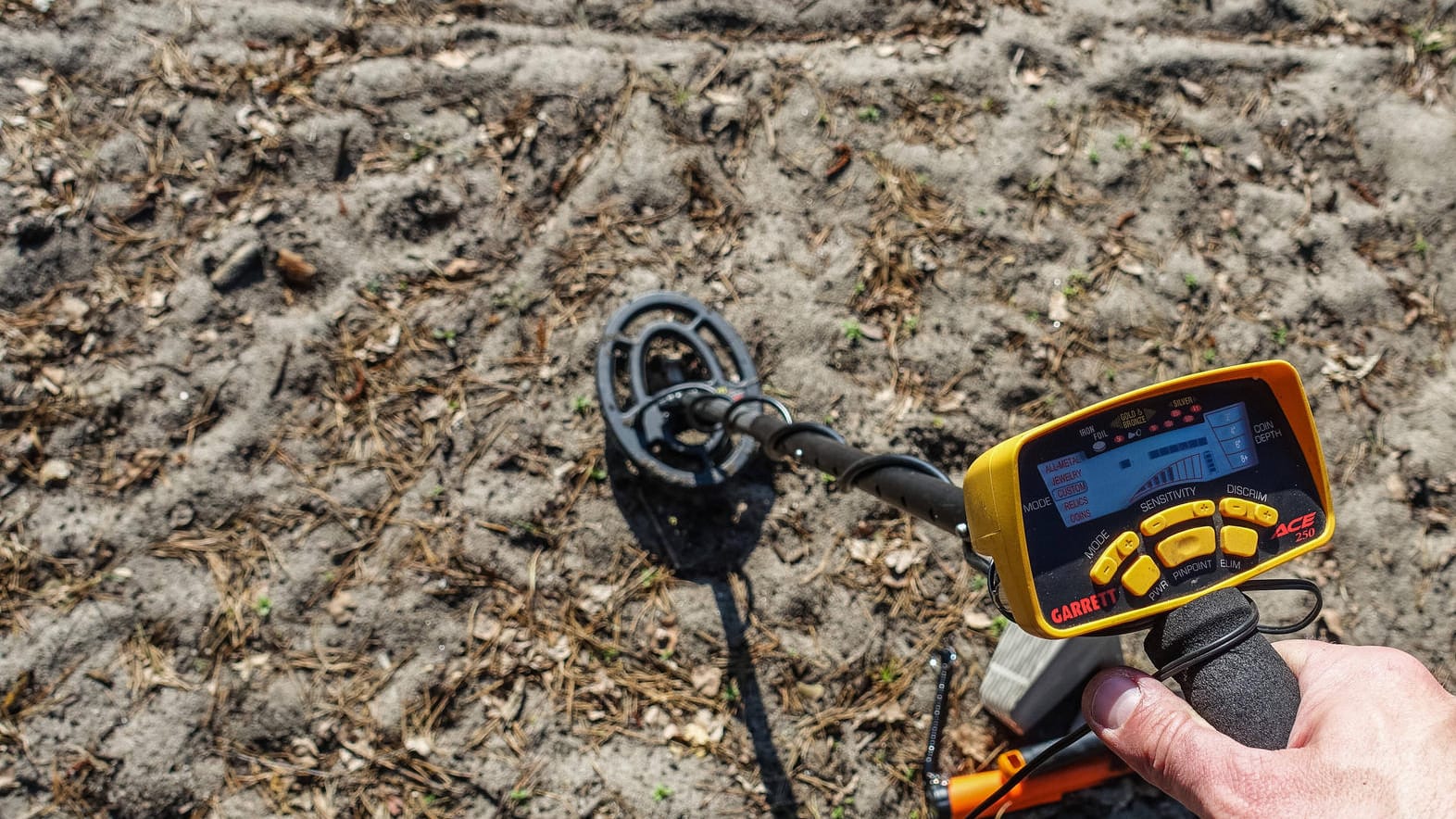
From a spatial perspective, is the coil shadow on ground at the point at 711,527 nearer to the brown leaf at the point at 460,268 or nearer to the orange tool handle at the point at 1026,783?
the orange tool handle at the point at 1026,783

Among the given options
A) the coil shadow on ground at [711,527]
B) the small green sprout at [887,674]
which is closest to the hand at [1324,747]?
the small green sprout at [887,674]

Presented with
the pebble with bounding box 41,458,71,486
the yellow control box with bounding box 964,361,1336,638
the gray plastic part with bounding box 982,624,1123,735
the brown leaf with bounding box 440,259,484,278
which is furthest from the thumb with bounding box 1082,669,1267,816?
the pebble with bounding box 41,458,71,486

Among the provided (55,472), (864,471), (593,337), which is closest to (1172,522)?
(864,471)

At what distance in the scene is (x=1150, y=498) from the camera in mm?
1740

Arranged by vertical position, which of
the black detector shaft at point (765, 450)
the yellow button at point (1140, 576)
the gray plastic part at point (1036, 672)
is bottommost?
the gray plastic part at point (1036, 672)

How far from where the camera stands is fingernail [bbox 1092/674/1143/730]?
178cm

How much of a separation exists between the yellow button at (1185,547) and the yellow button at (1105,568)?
0.10 m

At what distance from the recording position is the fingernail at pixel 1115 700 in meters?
1.78

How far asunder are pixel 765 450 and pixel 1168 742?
127 centimetres

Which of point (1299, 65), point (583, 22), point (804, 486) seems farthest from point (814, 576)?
point (1299, 65)

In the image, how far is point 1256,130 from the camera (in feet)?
12.4

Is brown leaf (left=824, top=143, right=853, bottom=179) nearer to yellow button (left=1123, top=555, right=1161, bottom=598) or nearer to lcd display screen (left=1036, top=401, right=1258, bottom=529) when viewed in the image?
lcd display screen (left=1036, top=401, right=1258, bottom=529)

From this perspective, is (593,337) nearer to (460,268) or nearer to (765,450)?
(460,268)

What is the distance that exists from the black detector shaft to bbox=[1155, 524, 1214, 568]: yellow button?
8 cm
